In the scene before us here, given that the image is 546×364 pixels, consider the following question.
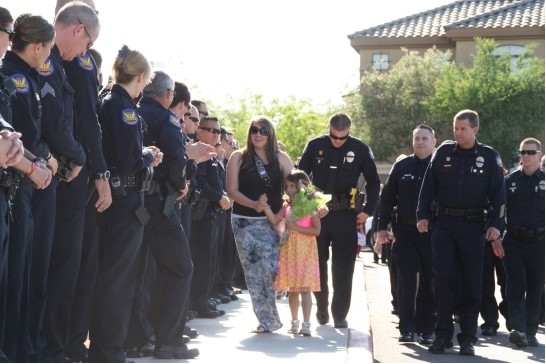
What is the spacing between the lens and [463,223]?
11484 millimetres

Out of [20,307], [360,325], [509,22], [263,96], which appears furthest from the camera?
[263,96]

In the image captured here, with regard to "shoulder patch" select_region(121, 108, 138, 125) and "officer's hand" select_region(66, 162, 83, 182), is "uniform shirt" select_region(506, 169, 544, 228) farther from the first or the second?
"officer's hand" select_region(66, 162, 83, 182)

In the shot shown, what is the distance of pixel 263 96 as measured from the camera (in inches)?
3440

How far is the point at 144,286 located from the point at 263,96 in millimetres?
78269

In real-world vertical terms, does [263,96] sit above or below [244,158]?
above

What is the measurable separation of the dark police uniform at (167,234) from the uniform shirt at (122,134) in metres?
0.58

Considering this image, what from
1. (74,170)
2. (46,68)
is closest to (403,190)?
(74,170)

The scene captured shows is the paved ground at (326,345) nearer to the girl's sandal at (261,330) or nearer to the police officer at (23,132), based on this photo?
the girl's sandal at (261,330)

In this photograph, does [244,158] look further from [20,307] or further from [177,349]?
[20,307]

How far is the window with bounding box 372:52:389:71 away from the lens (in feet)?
226

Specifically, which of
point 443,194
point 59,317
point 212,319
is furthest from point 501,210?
point 59,317

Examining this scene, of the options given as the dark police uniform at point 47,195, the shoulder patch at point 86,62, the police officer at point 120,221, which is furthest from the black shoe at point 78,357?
the shoulder patch at point 86,62

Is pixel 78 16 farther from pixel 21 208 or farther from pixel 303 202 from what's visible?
pixel 303 202

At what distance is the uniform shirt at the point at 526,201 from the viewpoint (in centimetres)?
1302
